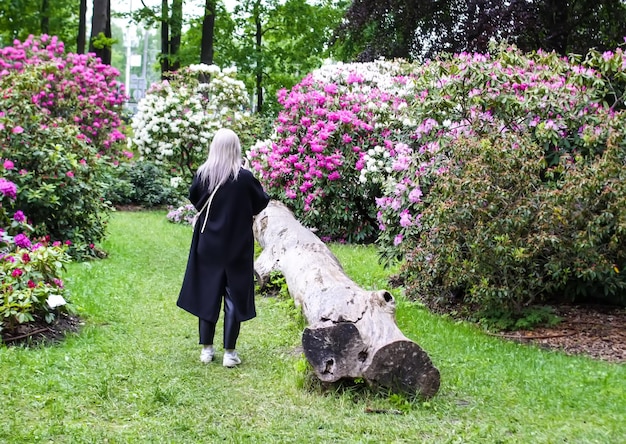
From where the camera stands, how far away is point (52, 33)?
29.8 metres

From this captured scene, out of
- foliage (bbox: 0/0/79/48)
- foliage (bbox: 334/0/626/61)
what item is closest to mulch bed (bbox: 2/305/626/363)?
foliage (bbox: 334/0/626/61)

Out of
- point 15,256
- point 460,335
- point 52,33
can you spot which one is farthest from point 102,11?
point 460,335

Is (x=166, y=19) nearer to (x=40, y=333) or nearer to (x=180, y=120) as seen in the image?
(x=180, y=120)

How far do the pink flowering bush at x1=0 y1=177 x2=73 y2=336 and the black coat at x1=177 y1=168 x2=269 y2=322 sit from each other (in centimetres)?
121

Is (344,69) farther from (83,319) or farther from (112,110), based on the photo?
(83,319)

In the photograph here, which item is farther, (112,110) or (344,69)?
(112,110)

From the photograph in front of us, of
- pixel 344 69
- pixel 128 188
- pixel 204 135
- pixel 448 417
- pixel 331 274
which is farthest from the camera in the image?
pixel 128 188

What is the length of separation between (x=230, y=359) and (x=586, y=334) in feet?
10.7

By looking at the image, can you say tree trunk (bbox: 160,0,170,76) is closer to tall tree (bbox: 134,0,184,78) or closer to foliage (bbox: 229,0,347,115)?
tall tree (bbox: 134,0,184,78)

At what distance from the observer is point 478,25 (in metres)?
17.8

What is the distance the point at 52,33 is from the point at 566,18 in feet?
63.8

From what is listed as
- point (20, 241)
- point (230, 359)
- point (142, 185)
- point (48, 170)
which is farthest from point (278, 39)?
point (230, 359)

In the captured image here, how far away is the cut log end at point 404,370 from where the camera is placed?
5.00 meters

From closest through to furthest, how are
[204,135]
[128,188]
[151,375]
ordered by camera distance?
[151,375]
[204,135]
[128,188]
